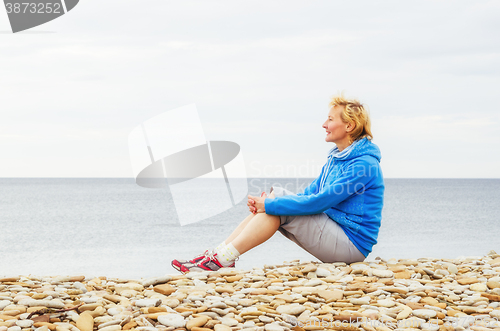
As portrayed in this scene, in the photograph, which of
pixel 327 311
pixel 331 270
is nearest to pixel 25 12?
pixel 331 270

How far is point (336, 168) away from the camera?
4.39 metres

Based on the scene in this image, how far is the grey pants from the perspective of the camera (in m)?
4.20

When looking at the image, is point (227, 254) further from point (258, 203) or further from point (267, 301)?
point (267, 301)

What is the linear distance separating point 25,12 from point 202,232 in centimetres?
1738

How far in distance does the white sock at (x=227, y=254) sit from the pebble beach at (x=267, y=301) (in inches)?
5.5

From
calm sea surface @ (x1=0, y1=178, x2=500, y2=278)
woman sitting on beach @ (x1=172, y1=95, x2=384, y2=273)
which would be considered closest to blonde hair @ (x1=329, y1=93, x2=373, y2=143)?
woman sitting on beach @ (x1=172, y1=95, x2=384, y2=273)

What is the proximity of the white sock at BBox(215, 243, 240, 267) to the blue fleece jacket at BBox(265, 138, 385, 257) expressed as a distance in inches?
19.5

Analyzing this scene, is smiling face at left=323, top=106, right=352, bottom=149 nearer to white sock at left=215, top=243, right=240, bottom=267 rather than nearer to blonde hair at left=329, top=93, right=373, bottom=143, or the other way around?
blonde hair at left=329, top=93, right=373, bottom=143

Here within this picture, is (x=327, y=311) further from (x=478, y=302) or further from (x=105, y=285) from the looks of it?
(x=105, y=285)

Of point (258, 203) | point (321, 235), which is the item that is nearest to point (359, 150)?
point (321, 235)

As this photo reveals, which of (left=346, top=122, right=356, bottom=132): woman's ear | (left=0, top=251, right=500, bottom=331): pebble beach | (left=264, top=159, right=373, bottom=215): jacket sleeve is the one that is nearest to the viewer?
(left=0, top=251, right=500, bottom=331): pebble beach

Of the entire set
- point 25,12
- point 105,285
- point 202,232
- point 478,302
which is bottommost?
point 202,232

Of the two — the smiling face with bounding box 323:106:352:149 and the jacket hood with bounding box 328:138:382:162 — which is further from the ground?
the smiling face with bounding box 323:106:352:149

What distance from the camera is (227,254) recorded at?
423cm
